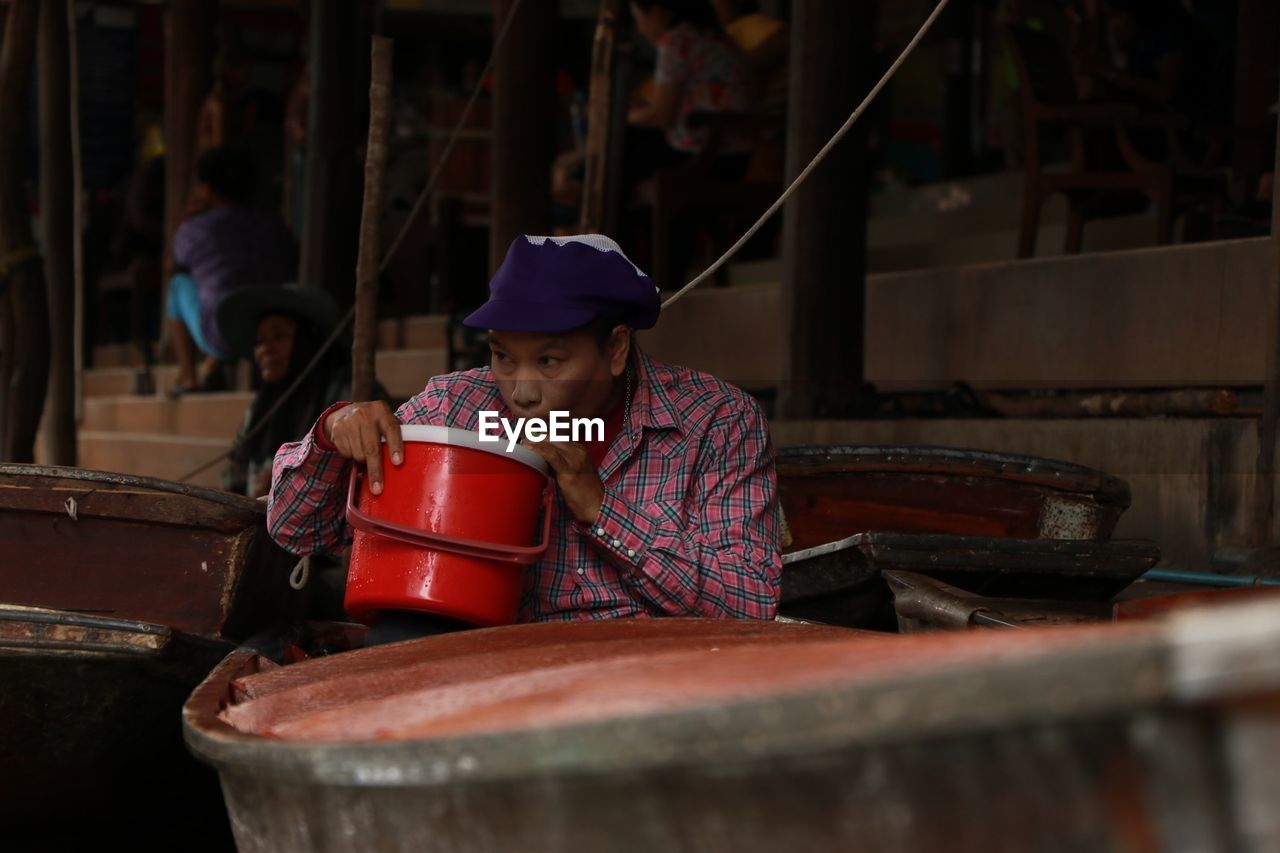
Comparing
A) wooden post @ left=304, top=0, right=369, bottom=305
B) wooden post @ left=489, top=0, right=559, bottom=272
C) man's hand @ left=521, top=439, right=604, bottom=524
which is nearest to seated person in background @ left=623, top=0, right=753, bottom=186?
wooden post @ left=489, top=0, right=559, bottom=272

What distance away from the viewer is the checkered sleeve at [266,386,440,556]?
9.67 ft

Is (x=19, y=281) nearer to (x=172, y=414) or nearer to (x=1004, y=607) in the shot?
(x=172, y=414)

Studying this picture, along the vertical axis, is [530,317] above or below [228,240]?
below

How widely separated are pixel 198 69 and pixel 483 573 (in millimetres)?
10210

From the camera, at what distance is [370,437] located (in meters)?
2.75

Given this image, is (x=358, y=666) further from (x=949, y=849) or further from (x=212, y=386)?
(x=212, y=386)

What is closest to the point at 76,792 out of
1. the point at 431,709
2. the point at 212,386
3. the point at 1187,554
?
the point at 431,709

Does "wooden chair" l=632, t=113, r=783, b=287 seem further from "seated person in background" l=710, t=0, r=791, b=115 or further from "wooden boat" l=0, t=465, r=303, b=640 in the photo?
"wooden boat" l=0, t=465, r=303, b=640

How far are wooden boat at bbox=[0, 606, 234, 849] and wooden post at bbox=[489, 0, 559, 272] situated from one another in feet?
13.3

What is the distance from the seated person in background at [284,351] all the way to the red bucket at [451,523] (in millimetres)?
3389

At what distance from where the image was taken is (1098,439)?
530cm

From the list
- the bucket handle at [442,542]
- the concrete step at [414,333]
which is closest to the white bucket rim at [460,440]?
the bucket handle at [442,542]

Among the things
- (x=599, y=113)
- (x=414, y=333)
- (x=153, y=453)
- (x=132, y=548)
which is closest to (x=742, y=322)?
(x=599, y=113)

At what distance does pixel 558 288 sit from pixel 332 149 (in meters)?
6.27
